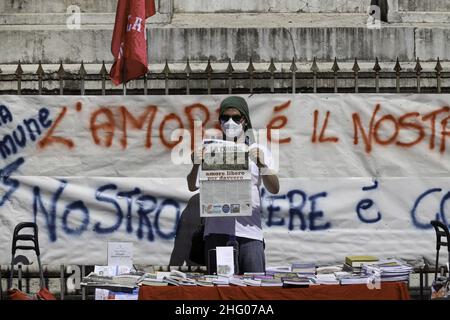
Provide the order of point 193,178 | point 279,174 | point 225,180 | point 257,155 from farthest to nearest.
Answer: point 279,174, point 193,178, point 257,155, point 225,180

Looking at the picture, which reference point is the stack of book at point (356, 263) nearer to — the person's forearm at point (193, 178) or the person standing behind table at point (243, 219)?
the person standing behind table at point (243, 219)

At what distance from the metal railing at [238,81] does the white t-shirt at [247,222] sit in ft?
3.84

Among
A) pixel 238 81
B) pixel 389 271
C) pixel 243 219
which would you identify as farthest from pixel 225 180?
pixel 238 81

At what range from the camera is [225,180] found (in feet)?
22.6

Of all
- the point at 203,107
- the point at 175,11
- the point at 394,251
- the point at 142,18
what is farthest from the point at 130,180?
the point at 175,11

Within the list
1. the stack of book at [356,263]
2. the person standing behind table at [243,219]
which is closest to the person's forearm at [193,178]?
the person standing behind table at [243,219]

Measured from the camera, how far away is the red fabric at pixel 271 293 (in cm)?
621

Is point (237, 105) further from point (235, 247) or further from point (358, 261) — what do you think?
point (358, 261)

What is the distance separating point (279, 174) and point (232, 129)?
43.2 inches

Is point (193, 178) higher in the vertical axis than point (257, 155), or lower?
lower

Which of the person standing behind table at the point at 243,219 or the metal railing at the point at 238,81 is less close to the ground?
the metal railing at the point at 238,81

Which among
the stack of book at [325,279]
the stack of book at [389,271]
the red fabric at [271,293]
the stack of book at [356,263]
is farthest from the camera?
the stack of book at [356,263]

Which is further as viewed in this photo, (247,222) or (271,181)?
(271,181)
